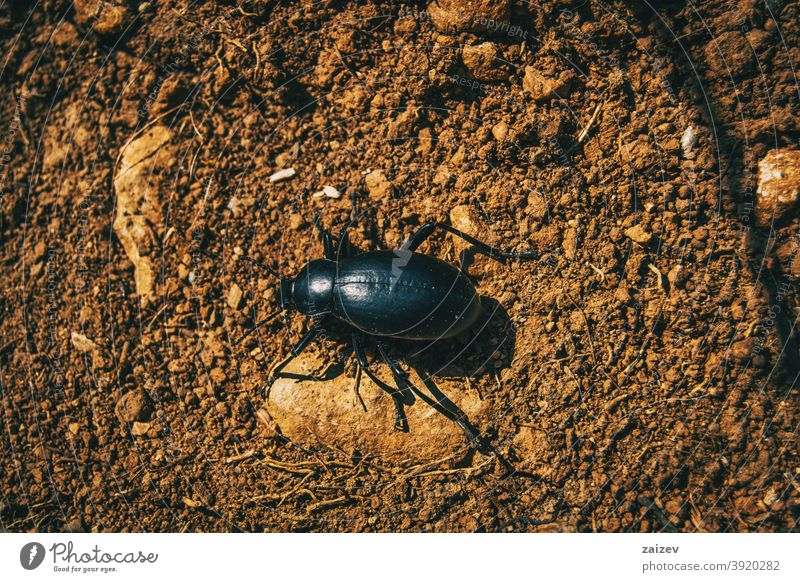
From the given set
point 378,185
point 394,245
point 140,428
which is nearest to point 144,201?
point 140,428

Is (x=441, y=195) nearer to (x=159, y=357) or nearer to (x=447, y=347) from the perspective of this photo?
(x=447, y=347)

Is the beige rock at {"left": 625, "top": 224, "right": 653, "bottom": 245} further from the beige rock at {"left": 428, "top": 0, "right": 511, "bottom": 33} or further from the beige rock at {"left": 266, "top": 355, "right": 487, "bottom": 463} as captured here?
the beige rock at {"left": 428, "top": 0, "right": 511, "bottom": 33}

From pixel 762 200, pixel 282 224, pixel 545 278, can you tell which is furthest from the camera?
pixel 282 224

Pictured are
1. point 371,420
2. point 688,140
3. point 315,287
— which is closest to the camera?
point 688,140

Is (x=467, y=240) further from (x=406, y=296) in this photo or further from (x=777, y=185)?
(x=777, y=185)

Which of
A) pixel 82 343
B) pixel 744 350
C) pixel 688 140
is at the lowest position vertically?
pixel 744 350

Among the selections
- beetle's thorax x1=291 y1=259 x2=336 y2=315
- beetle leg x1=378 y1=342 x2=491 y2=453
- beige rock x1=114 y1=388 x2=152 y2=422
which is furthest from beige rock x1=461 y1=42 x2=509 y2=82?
beige rock x1=114 y1=388 x2=152 y2=422
